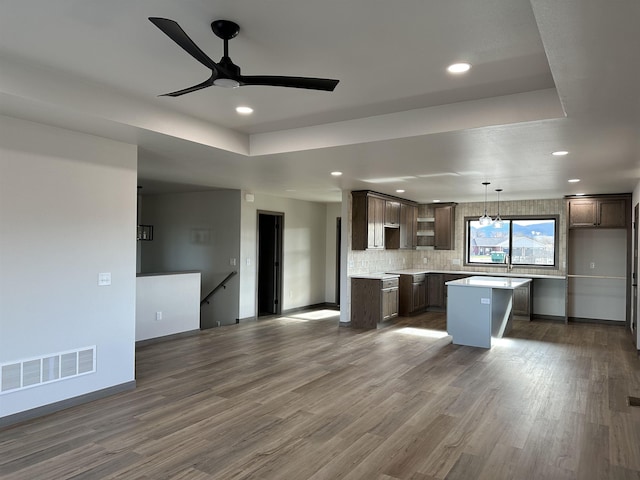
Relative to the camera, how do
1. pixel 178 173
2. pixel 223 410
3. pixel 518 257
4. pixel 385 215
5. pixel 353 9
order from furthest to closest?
pixel 518 257
pixel 385 215
pixel 178 173
pixel 223 410
pixel 353 9

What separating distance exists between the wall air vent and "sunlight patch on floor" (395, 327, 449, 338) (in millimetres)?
4870

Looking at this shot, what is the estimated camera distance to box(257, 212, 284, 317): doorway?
9305mm

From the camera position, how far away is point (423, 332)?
7.49 m

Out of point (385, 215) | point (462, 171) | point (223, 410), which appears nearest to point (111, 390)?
point (223, 410)

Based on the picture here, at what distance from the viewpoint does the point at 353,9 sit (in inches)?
91.1

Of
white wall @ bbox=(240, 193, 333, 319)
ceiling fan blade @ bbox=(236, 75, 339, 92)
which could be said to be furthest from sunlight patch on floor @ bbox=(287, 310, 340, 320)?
ceiling fan blade @ bbox=(236, 75, 339, 92)

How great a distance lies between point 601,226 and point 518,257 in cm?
177

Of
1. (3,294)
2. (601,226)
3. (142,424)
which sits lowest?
(142,424)

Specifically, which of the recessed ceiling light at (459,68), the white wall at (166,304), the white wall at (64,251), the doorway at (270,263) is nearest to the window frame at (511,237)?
the doorway at (270,263)

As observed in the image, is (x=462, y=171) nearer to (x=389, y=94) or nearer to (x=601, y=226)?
(x=389, y=94)

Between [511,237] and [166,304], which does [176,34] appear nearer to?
[166,304]

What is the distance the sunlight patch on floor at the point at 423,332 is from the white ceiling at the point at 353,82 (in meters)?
2.86

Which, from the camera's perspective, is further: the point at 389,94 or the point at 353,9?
the point at 389,94

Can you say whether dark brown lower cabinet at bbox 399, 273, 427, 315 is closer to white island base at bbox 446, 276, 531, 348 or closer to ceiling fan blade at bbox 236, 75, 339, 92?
white island base at bbox 446, 276, 531, 348
